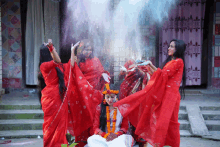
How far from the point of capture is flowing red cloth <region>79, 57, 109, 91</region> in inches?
138

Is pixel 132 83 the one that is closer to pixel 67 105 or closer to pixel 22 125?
pixel 67 105

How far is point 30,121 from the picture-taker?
15.4ft

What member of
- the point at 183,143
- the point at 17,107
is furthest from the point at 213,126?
the point at 17,107

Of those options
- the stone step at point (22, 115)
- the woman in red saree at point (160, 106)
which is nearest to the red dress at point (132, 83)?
the woman in red saree at point (160, 106)

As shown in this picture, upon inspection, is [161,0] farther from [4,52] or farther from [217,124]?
[4,52]

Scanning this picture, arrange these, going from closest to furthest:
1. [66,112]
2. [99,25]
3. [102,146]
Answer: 1. [102,146]
2. [66,112]
3. [99,25]

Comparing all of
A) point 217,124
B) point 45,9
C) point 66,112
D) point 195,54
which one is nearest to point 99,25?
point 66,112

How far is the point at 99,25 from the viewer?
163 inches

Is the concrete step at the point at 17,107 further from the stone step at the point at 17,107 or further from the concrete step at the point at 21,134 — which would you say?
the concrete step at the point at 21,134

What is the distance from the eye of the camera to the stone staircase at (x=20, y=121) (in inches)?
172

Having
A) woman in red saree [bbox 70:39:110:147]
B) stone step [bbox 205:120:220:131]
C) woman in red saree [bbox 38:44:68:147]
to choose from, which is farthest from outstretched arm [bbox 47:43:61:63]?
stone step [bbox 205:120:220:131]

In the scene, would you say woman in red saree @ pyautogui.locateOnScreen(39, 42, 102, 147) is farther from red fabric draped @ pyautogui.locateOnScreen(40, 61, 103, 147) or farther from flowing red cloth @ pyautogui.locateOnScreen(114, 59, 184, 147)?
flowing red cloth @ pyautogui.locateOnScreen(114, 59, 184, 147)

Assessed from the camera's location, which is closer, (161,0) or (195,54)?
(161,0)

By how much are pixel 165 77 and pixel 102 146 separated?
1173mm
